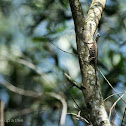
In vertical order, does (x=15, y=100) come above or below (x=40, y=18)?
below

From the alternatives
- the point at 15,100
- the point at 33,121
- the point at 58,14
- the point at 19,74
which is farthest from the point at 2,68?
the point at 58,14

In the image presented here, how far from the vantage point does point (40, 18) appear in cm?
359

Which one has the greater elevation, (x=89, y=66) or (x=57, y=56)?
(x=57, y=56)

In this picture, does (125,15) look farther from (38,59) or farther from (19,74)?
(19,74)

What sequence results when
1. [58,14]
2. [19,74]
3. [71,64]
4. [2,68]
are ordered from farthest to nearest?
[2,68] → [19,74] → [71,64] → [58,14]

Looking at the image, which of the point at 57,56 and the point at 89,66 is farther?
the point at 57,56

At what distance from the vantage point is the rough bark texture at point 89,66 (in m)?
1.24

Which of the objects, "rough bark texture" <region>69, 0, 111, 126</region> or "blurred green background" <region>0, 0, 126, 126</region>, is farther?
"blurred green background" <region>0, 0, 126, 126</region>

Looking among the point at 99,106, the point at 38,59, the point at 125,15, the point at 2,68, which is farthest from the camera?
the point at 2,68

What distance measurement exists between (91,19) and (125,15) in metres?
2.37

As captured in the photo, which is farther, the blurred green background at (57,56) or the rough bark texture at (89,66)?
the blurred green background at (57,56)

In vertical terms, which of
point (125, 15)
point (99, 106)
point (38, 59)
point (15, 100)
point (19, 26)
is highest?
point (19, 26)

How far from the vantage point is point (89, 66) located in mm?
1352

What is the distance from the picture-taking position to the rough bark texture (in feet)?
4.05
